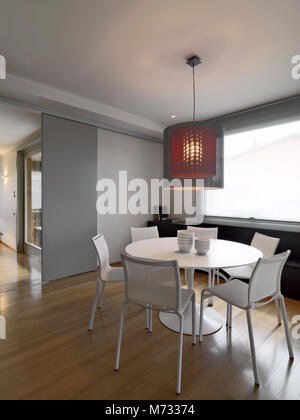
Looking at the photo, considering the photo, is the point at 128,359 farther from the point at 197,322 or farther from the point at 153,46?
the point at 153,46

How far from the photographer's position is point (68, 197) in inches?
147

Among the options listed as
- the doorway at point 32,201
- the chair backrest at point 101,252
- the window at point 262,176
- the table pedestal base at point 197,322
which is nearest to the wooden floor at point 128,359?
the table pedestal base at point 197,322

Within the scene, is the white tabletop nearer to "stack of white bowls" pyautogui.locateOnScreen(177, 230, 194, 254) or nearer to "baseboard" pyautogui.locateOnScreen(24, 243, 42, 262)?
"stack of white bowls" pyautogui.locateOnScreen(177, 230, 194, 254)

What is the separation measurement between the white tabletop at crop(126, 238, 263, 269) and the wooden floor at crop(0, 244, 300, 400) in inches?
29.3

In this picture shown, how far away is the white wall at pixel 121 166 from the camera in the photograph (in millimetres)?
4311

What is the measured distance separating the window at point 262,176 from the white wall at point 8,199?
183 inches

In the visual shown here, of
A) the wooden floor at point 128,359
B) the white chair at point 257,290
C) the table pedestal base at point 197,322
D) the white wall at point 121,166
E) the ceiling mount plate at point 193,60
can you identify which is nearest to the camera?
the wooden floor at point 128,359

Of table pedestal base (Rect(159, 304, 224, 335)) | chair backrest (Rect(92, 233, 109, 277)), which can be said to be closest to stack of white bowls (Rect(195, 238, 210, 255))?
table pedestal base (Rect(159, 304, 224, 335))

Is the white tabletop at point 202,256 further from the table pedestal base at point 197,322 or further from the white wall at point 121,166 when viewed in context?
the white wall at point 121,166

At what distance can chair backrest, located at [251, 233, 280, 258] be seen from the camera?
2568mm

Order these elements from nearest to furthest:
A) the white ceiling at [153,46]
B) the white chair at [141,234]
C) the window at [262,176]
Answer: the white ceiling at [153,46], the white chair at [141,234], the window at [262,176]

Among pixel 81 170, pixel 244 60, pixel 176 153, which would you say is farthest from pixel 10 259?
pixel 244 60
